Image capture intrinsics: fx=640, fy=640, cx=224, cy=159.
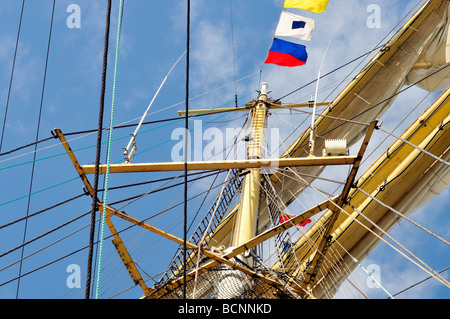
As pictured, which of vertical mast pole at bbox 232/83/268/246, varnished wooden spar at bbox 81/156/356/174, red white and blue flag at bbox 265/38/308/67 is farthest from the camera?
red white and blue flag at bbox 265/38/308/67

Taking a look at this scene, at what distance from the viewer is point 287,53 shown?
12.8 meters

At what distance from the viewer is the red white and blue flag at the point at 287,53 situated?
1282 cm

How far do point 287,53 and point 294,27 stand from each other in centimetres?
55

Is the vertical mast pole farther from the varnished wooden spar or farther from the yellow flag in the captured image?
the yellow flag

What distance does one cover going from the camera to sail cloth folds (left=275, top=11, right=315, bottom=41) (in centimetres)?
1283

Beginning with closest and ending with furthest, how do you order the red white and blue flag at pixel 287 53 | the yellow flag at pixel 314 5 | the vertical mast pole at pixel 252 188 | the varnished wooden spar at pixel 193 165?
the varnished wooden spar at pixel 193 165 < the vertical mast pole at pixel 252 188 < the yellow flag at pixel 314 5 < the red white and blue flag at pixel 287 53

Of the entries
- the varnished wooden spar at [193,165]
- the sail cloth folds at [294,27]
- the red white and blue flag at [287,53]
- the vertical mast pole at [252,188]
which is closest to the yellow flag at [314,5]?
the sail cloth folds at [294,27]

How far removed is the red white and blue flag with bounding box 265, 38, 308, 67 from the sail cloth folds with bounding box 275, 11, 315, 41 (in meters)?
0.17

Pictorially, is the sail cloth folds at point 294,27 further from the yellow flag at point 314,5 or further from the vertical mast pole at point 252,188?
the vertical mast pole at point 252,188

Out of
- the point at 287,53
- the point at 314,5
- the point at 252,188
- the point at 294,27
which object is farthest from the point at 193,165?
the point at 294,27

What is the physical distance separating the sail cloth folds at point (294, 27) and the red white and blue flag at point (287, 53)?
0.17 metres

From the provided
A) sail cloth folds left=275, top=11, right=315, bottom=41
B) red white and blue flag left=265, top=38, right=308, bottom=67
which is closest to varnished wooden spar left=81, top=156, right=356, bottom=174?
red white and blue flag left=265, top=38, right=308, bottom=67
